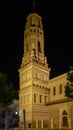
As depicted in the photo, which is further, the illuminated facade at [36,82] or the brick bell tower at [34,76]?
the brick bell tower at [34,76]

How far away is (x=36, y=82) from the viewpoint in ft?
205

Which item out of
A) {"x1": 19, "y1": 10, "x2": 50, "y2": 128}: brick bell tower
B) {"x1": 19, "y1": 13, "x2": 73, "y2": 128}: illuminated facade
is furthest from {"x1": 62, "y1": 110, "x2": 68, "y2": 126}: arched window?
{"x1": 19, "y1": 10, "x2": 50, "y2": 128}: brick bell tower

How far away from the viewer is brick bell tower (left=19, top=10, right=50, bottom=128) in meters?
60.9

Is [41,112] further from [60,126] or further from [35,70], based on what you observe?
[60,126]

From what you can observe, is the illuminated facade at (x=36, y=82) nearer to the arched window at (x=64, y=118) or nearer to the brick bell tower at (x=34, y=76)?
the brick bell tower at (x=34, y=76)

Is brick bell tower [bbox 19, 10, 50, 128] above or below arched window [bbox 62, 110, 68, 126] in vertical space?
above

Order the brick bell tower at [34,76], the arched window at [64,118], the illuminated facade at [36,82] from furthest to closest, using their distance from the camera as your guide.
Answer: the brick bell tower at [34,76]
the illuminated facade at [36,82]
the arched window at [64,118]

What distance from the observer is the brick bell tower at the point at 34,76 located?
60906mm

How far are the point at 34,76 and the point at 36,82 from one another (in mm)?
1403

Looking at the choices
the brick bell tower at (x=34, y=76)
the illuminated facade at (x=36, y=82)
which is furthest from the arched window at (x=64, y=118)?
the brick bell tower at (x=34, y=76)

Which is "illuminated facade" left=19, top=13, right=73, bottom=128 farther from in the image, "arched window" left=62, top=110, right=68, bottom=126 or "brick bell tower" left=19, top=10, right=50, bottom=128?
"arched window" left=62, top=110, right=68, bottom=126

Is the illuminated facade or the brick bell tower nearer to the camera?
the illuminated facade

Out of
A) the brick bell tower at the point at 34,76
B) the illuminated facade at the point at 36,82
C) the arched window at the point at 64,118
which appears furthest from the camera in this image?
the brick bell tower at the point at 34,76

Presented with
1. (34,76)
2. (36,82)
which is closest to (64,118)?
(36,82)
